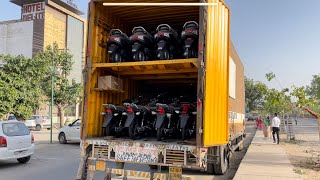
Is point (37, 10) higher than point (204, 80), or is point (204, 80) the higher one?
point (37, 10)

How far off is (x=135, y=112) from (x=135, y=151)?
1023mm

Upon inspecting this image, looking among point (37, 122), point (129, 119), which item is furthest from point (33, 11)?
point (129, 119)

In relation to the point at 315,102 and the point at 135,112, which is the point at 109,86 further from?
the point at 315,102

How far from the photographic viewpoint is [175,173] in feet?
18.2

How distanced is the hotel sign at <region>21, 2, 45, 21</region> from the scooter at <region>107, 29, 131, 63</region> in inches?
2144

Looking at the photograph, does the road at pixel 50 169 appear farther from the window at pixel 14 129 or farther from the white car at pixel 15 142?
the window at pixel 14 129

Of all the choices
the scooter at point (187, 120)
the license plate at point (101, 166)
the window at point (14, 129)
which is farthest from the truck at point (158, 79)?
the window at point (14, 129)

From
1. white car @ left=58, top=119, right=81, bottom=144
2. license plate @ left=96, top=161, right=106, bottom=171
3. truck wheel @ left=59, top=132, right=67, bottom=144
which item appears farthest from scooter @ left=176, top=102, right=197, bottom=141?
truck wheel @ left=59, top=132, right=67, bottom=144

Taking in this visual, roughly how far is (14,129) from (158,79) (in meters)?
5.85

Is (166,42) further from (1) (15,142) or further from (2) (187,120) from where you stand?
(1) (15,142)

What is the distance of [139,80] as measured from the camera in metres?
8.10

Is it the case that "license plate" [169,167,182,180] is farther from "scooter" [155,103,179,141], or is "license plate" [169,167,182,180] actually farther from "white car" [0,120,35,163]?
"white car" [0,120,35,163]

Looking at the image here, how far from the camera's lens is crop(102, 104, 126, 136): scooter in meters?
6.79

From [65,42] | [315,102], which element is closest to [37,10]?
[65,42]
